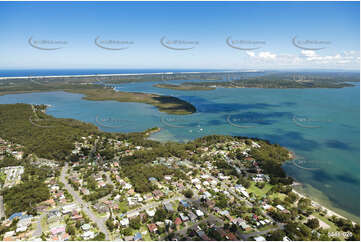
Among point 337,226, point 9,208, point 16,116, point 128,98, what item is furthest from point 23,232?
point 128,98

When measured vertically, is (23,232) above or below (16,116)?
below

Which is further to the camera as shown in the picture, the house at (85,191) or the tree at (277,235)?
the house at (85,191)

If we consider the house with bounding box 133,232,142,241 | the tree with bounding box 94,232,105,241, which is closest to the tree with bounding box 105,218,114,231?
the tree with bounding box 94,232,105,241

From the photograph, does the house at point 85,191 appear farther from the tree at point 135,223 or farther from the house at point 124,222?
the tree at point 135,223

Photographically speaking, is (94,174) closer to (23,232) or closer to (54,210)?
(54,210)

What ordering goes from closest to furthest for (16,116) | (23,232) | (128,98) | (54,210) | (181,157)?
(23,232) < (54,210) < (181,157) < (16,116) < (128,98)

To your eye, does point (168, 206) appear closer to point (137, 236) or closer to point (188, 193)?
point (188, 193)

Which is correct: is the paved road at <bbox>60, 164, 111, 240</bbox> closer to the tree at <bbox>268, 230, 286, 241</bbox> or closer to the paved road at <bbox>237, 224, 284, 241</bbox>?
the paved road at <bbox>237, 224, 284, 241</bbox>

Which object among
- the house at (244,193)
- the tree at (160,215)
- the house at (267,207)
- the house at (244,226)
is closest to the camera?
the house at (244,226)

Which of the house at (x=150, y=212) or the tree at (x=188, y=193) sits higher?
the tree at (x=188, y=193)

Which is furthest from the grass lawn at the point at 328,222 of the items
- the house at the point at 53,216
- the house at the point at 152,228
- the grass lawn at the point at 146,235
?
the house at the point at 53,216
